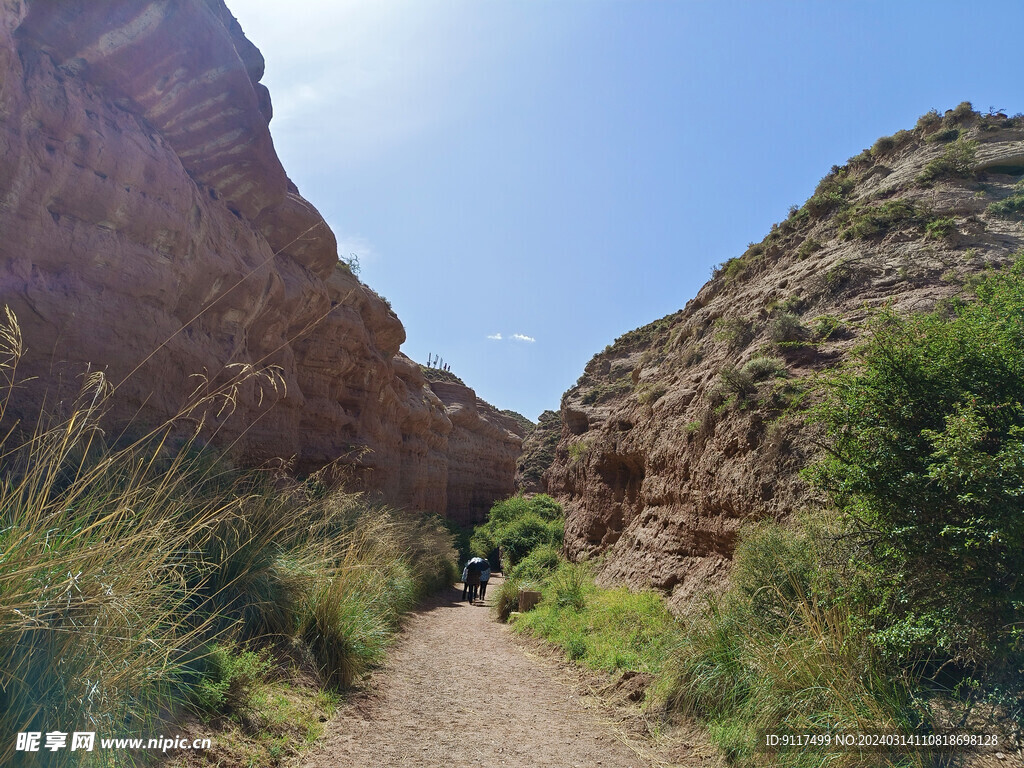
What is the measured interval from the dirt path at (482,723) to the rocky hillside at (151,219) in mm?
3134

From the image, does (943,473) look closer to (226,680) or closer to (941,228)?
(226,680)

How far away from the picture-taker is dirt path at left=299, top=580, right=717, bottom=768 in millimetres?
4719

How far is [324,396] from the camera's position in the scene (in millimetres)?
18062

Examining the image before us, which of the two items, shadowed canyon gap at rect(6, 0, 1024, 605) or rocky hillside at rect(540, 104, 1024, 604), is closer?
shadowed canyon gap at rect(6, 0, 1024, 605)

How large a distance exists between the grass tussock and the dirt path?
2.35 feet

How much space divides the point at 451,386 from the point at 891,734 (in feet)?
124

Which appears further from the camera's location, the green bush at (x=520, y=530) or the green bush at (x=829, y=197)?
the green bush at (x=520, y=530)

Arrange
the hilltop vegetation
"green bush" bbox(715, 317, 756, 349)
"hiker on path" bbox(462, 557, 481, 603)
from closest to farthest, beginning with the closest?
1. the hilltop vegetation
2. "green bush" bbox(715, 317, 756, 349)
3. "hiker on path" bbox(462, 557, 481, 603)

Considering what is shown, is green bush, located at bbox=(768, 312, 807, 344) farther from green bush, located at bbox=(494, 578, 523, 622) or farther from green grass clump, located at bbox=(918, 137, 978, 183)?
green bush, located at bbox=(494, 578, 523, 622)

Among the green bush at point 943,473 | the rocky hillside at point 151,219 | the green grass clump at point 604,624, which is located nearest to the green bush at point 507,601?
the green grass clump at point 604,624

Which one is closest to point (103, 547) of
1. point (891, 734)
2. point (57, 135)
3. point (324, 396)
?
point (891, 734)

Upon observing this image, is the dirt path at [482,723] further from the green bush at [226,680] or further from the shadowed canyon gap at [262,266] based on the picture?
the shadowed canyon gap at [262,266]

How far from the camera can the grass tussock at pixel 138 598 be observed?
Answer: 92.4 inches

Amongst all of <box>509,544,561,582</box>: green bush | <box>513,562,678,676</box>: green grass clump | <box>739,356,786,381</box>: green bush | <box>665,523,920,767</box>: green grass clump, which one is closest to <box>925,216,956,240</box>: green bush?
<box>739,356,786,381</box>: green bush
